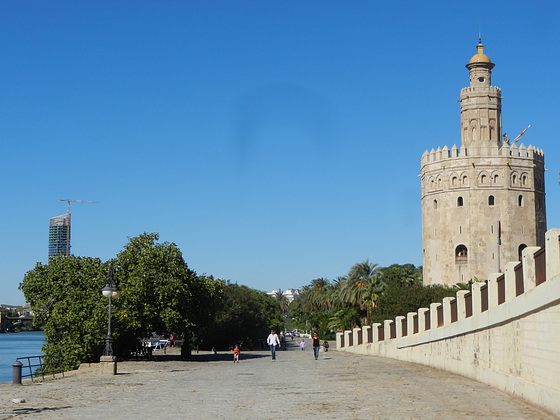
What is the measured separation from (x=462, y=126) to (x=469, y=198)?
7661mm

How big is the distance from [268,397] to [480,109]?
61.8 m

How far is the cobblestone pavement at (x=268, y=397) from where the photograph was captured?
47.3 ft

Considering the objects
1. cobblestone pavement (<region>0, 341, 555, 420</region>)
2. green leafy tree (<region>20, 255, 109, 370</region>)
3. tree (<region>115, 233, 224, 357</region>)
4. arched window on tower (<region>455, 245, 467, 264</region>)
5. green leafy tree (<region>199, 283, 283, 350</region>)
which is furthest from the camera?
arched window on tower (<region>455, 245, 467, 264</region>)

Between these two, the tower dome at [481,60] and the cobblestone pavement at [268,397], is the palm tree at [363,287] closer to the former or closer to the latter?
the tower dome at [481,60]

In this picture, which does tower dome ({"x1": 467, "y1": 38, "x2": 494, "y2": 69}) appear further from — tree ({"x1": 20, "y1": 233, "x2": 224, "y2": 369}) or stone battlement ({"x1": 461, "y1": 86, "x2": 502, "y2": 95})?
tree ({"x1": 20, "y1": 233, "x2": 224, "y2": 369})

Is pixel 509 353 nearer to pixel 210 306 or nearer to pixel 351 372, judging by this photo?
pixel 351 372

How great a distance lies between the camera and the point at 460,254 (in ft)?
241

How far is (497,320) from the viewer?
62.4 ft

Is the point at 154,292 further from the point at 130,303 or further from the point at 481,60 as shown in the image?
the point at 481,60

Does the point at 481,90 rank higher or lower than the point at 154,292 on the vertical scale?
higher

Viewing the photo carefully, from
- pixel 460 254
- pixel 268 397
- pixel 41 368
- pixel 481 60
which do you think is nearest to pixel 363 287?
pixel 460 254

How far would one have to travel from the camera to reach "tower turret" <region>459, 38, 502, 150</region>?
7350 centimetres

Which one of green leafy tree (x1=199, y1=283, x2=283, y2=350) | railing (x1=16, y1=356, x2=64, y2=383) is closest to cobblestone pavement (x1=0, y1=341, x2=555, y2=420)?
railing (x1=16, y1=356, x2=64, y2=383)

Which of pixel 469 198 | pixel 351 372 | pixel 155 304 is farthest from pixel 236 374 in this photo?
pixel 469 198
